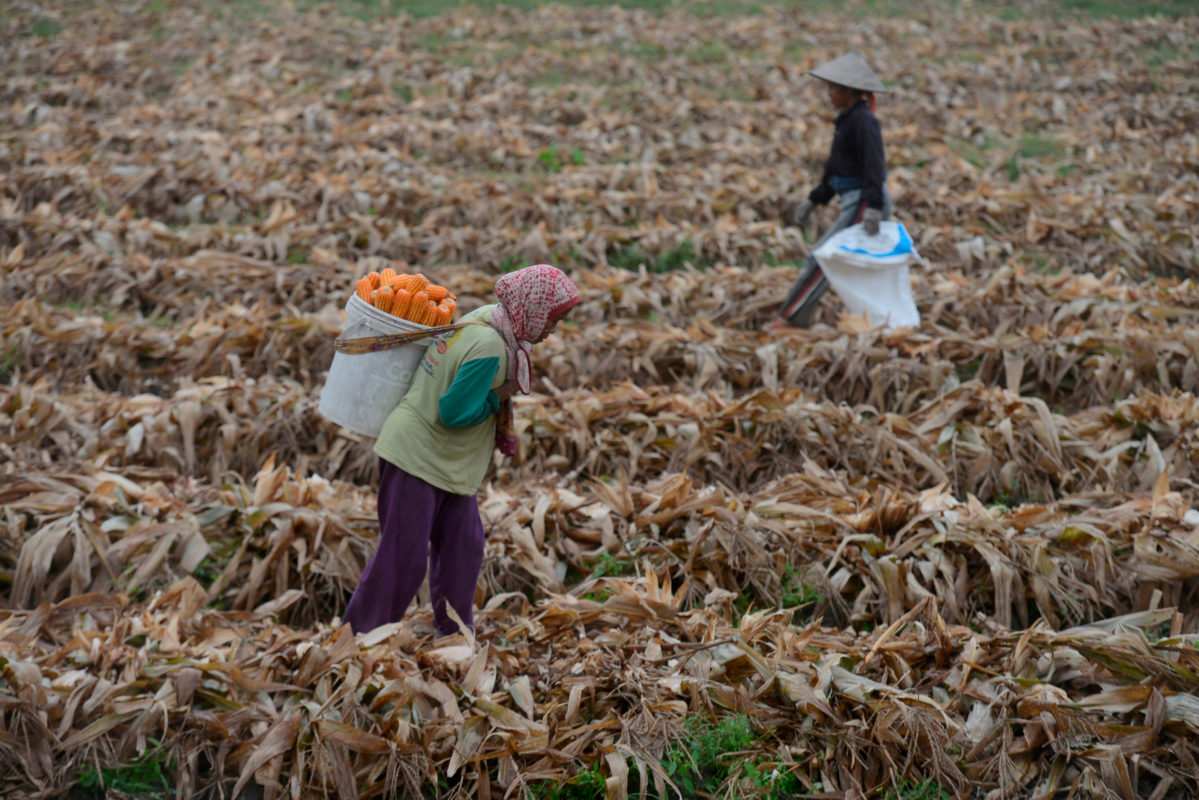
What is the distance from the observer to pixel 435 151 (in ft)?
32.2

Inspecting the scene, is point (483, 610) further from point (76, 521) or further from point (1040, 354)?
point (1040, 354)

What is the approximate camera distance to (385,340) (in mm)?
3057

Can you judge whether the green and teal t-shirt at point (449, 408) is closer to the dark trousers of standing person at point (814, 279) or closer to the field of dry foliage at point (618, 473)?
the field of dry foliage at point (618, 473)

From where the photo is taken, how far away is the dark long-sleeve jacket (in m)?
5.77

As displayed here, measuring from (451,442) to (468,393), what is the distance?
23cm

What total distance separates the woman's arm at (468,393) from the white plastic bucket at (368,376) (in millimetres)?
179

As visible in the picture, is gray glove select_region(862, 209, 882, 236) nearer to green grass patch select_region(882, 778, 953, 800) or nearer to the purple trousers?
the purple trousers

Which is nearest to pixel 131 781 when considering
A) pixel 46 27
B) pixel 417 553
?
pixel 417 553

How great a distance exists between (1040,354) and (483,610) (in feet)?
12.1

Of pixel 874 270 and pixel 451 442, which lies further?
pixel 874 270

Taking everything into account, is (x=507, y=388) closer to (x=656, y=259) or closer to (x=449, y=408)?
(x=449, y=408)

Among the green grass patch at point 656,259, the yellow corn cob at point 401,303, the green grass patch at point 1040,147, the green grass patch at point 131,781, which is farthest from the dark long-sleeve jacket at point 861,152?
the green grass patch at point 1040,147

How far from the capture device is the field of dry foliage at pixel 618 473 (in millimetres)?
2959

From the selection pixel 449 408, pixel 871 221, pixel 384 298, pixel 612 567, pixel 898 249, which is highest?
pixel 384 298
